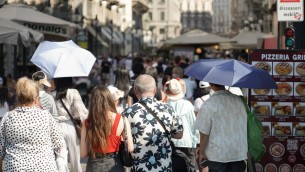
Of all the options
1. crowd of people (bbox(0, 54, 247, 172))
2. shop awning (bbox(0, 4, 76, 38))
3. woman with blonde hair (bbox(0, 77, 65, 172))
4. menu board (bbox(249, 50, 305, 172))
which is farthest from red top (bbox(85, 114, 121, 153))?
shop awning (bbox(0, 4, 76, 38))

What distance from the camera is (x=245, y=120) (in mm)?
8578

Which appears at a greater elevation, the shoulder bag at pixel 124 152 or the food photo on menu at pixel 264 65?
the food photo on menu at pixel 264 65

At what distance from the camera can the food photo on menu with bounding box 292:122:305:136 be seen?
37.2 feet

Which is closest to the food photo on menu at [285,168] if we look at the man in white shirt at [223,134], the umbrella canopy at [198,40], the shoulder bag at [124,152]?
the man in white shirt at [223,134]

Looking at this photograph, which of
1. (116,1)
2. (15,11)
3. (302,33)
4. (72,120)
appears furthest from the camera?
(116,1)

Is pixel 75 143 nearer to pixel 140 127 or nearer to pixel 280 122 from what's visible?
pixel 140 127

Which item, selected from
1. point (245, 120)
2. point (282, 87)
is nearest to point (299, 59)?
point (282, 87)

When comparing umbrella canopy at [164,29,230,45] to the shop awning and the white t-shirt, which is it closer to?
the shop awning

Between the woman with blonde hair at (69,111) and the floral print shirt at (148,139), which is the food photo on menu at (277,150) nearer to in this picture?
the woman with blonde hair at (69,111)

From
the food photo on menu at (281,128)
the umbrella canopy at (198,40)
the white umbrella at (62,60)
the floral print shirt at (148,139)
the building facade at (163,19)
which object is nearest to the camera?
the floral print shirt at (148,139)

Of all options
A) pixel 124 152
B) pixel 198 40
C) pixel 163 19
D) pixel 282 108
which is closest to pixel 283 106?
pixel 282 108

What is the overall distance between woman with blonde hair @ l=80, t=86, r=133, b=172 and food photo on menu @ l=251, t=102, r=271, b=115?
12.3 feet

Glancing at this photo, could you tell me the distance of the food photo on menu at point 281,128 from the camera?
1130 centimetres

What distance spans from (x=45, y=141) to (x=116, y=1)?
175ft
